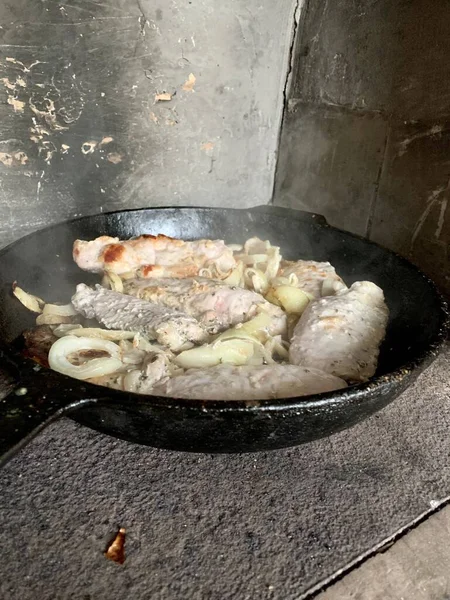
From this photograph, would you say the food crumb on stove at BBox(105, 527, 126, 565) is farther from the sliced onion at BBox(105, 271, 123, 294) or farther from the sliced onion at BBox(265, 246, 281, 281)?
the sliced onion at BBox(265, 246, 281, 281)

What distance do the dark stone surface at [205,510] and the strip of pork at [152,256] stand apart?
63cm

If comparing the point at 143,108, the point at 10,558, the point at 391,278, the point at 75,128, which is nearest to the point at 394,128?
the point at 391,278

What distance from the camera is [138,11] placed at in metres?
2.23

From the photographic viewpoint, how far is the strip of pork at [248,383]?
3.97ft

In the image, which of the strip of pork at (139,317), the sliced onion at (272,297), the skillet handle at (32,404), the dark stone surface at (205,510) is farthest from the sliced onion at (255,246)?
the skillet handle at (32,404)

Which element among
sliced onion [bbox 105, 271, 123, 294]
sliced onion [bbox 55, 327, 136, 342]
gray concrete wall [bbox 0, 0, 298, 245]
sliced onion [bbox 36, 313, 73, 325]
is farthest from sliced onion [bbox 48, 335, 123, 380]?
gray concrete wall [bbox 0, 0, 298, 245]

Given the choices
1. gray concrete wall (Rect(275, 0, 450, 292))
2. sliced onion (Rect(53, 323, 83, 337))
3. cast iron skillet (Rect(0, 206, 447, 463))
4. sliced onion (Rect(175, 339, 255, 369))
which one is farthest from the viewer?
gray concrete wall (Rect(275, 0, 450, 292))

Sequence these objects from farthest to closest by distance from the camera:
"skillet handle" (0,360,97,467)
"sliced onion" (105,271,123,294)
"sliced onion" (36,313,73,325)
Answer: "sliced onion" (105,271,123,294)
"sliced onion" (36,313,73,325)
"skillet handle" (0,360,97,467)

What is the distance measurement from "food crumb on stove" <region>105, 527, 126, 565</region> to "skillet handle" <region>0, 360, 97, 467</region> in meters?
0.40

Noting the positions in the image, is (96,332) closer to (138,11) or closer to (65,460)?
(65,460)

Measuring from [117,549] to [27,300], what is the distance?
0.95 m

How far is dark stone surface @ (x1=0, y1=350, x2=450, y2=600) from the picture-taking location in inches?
43.0

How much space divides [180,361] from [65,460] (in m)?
0.44

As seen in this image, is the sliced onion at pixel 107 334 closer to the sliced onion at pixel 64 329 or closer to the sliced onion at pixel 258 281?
the sliced onion at pixel 64 329
